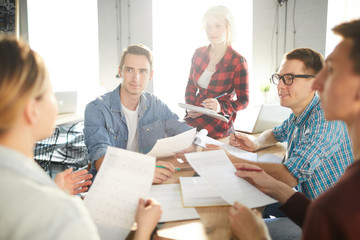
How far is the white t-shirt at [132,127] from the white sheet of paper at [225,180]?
2.23ft

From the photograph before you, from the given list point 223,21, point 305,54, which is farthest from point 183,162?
point 223,21

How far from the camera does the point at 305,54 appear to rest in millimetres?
1619

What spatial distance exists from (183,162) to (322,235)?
41.4 inches

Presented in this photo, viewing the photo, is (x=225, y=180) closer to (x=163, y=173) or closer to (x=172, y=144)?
(x=163, y=173)

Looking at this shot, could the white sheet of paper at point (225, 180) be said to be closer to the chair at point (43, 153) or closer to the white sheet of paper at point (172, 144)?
the white sheet of paper at point (172, 144)

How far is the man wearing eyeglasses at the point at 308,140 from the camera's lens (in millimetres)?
1360

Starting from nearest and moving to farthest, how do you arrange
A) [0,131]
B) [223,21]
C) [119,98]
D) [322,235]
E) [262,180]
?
[322,235] → [0,131] → [262,180] → [119,98] → [223,21]

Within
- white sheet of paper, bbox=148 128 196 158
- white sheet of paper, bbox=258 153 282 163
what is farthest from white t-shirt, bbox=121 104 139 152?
white sheet of paper, bbox=258 153 282 163

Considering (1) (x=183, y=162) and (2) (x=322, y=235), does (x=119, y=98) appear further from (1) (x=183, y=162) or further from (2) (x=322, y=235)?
(2) (x=322, y=235)

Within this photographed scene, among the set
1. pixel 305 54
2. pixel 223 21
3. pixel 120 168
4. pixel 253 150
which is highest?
pixel 223 21

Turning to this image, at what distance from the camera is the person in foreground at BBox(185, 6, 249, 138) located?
2389 millimetres

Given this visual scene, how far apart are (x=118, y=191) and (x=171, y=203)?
0.72 feet

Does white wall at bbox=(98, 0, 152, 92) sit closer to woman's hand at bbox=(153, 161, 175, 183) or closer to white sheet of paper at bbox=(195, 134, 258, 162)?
white sheet of paper at bbox=(195, 134, 258, 162)

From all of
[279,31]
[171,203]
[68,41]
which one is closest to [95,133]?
[171,203]
